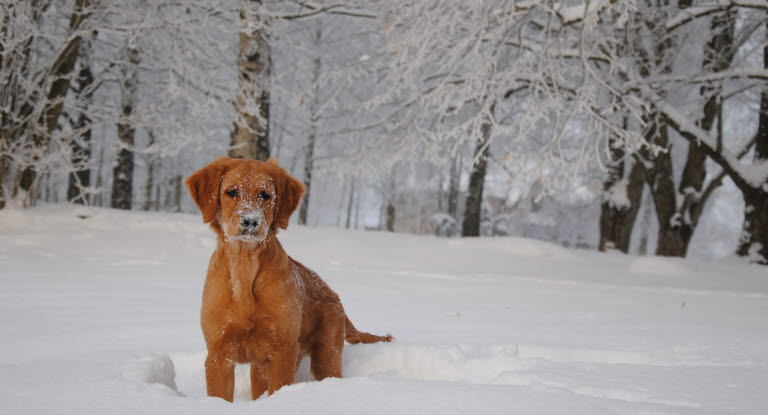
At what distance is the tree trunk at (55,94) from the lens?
26.2 feet

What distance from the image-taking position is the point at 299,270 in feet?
8.56

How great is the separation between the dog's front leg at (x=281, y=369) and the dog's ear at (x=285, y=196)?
614 millimetres

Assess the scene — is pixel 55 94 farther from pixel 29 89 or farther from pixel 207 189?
pixel 207 189

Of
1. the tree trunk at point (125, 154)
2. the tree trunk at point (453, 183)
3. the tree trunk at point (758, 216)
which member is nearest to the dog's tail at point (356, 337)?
the tree trunk at point (758, 216)

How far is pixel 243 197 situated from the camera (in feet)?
7.24

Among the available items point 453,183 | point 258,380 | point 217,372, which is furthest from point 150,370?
point 453,183

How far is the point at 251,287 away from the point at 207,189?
1.80 feet

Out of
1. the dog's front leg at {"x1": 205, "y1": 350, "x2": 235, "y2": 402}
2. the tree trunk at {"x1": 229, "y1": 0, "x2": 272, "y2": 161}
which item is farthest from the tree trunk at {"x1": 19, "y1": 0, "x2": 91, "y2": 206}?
the dog's front leg at {"x1": 205, "y1": 350, "x2": 235, "y2": 402}

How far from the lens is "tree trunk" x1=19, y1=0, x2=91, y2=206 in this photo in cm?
798

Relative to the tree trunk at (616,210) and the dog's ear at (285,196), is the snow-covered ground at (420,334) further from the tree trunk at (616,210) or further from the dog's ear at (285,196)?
the tree trunk at (616,210)

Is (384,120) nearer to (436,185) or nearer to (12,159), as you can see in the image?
(12,159)

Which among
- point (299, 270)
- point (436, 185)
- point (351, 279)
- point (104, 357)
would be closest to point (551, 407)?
point (299, 270)

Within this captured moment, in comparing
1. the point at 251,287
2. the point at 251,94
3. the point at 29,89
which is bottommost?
the point at 251,287

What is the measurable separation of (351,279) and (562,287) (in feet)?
9.19
